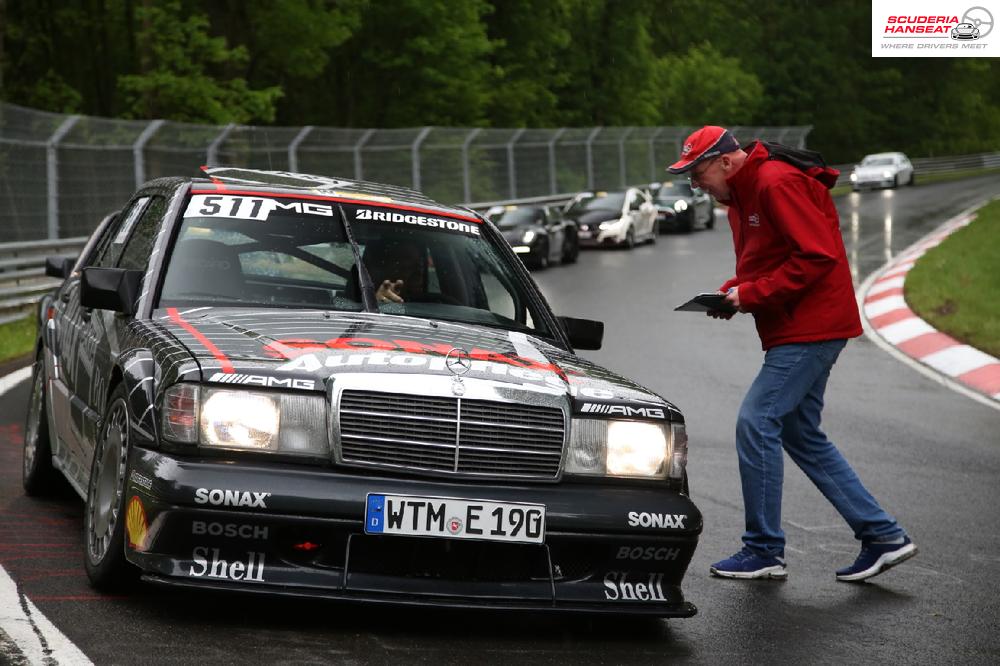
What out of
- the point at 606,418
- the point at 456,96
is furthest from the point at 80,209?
the point at 456,96

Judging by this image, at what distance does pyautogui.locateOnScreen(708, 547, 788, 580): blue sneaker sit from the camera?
6.23m

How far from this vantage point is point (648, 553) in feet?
17.0

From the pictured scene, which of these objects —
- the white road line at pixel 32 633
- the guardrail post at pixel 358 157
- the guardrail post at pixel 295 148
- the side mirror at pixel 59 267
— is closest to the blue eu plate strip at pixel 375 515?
Answer: the white road line at pixel 32 633

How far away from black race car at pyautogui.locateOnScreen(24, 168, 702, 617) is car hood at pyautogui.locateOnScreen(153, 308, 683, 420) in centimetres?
1

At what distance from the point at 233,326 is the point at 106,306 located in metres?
0.61

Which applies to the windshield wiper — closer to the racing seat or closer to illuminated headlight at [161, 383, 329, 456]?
the racing seat

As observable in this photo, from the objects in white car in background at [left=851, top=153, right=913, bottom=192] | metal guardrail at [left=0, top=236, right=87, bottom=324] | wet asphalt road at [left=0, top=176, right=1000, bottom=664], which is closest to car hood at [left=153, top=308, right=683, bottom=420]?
wet asphalt road at [left=0, top=176, right=1000, bottom=664]

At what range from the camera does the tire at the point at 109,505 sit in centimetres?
517

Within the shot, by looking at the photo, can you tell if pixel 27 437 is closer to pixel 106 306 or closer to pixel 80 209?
pixel 106 306

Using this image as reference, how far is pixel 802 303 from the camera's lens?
6.38m

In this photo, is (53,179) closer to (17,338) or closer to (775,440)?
(17,338)

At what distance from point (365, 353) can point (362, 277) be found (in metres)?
1.06

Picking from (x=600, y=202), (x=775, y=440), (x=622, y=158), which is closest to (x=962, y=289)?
(x=775, y=440)

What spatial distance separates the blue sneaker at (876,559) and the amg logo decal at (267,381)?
2527 mm
